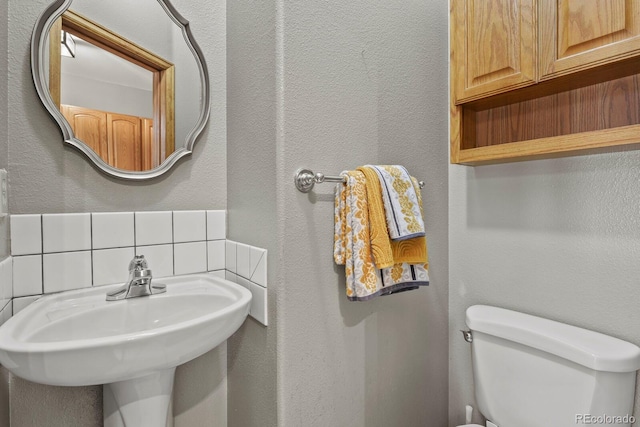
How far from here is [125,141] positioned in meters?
1.14

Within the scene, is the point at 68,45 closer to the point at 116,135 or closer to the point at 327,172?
the point at 116,135

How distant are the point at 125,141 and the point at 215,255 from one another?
0.50 meters

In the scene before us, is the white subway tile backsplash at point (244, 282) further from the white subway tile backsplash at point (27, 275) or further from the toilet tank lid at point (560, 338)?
the toilet tank lid at point (560, 338)

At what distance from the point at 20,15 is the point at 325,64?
88 centimetres

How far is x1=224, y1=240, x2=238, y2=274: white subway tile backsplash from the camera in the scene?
4.14 ft

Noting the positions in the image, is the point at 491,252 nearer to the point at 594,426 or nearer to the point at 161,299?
the point at 594,426

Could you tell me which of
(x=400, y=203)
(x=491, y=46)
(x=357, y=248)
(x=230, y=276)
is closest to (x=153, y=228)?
(x=230, y=276)

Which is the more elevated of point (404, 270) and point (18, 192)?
point (18, 192)

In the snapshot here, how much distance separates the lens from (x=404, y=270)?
43.1 inches

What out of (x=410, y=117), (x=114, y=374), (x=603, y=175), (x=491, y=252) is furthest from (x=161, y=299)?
(x=603, y=175)

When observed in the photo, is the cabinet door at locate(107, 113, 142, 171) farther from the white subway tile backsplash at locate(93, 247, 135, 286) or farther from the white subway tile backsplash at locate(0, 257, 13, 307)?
the white subway tile backsplash at locate(0, 257, 13, 307)

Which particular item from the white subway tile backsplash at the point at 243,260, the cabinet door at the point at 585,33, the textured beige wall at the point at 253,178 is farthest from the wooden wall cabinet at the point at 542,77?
the white subway tile backsplash at the point at 243,260

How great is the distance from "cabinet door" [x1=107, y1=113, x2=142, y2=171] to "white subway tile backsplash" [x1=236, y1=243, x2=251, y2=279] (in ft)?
1.43

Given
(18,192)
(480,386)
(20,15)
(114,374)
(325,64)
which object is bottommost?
(480,386)
